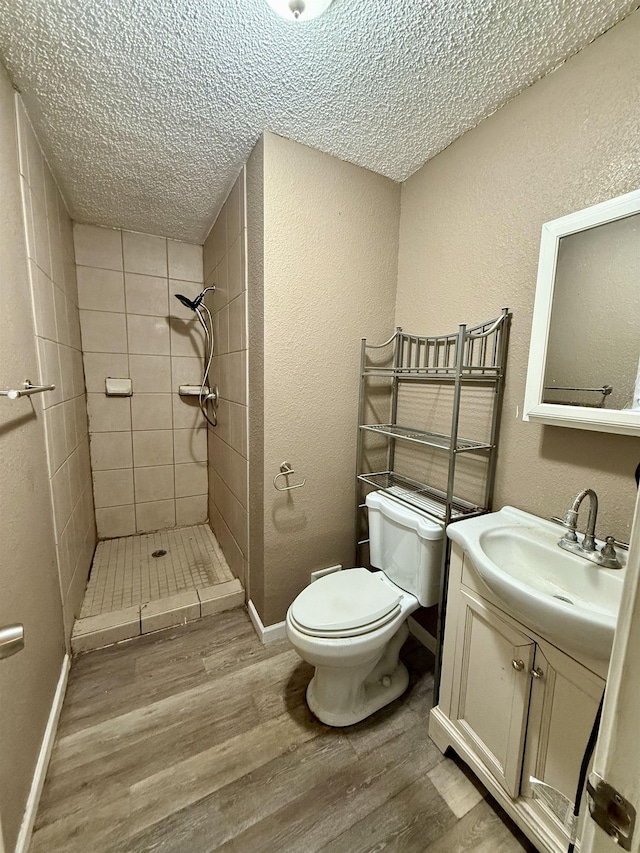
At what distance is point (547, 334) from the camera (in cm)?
111

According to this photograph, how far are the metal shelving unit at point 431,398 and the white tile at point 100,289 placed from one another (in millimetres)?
1746

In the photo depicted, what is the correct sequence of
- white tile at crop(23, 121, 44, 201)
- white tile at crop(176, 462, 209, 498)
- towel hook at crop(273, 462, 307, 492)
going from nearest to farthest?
white tile at crop(23, 121, 44, 201)
towel hook at crop(273, 462, 307, 492)
white tile at crop(176, 462, 209, 498)

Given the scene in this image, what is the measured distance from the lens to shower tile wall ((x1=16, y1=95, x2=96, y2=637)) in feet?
4.33

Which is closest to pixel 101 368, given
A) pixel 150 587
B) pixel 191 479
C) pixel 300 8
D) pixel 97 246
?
pixel 97 246

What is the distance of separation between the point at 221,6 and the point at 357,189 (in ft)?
2.66

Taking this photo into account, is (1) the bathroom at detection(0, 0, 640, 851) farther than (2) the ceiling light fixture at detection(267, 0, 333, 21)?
Yes

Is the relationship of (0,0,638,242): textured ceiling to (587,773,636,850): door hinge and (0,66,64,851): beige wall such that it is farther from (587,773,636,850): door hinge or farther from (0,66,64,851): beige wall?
(587,773,636,850): door hinge

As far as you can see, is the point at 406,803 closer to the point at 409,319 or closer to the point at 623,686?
the point at 623,686

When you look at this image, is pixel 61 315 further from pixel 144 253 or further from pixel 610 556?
pixel 610 556

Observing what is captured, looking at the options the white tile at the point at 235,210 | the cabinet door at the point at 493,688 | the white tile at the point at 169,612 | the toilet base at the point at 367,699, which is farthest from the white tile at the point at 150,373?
the cabinet door at the point at 493,688

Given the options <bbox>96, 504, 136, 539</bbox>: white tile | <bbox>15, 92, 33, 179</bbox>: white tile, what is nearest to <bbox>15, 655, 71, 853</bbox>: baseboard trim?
<bbox>96, 504, 136, 539</bbox>: white tile

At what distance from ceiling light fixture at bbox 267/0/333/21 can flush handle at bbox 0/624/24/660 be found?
4.86 ft

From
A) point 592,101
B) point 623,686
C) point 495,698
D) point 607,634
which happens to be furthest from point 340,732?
point 592,101

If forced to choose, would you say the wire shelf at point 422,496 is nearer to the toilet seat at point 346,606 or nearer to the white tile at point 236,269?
the toilet seat at point 346,606
